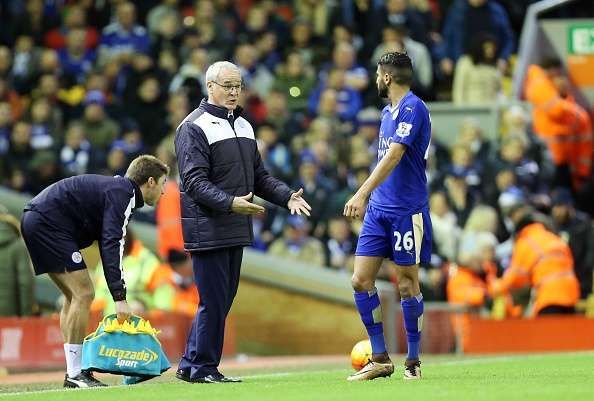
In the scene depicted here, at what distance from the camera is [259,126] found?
67.7 feet

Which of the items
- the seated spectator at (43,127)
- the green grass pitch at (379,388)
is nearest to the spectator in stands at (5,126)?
the seated spectator at (43,127)

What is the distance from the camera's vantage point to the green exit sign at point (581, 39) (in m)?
20.8

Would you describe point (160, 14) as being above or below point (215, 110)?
above

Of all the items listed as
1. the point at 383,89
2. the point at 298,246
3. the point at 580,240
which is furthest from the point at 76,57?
the point at 383,89

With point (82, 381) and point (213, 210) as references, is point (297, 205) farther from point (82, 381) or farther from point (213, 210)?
point (82, 381)

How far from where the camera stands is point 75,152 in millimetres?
20250

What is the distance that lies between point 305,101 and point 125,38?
3.03m

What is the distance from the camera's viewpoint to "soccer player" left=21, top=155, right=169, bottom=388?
1107 cm

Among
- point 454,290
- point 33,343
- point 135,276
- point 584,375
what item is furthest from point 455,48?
point 584,375

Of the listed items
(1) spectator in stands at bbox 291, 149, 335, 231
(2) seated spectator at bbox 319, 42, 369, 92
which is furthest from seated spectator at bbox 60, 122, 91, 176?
(2) seated spectator at bbox 319, 42, 369, 92

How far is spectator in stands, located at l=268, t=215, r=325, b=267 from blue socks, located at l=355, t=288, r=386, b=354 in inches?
297

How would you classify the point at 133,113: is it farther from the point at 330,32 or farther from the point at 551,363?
the point at 551,363

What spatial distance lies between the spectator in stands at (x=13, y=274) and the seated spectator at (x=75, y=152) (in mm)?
4387

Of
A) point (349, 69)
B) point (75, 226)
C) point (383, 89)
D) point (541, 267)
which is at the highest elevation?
point (349, 69)
